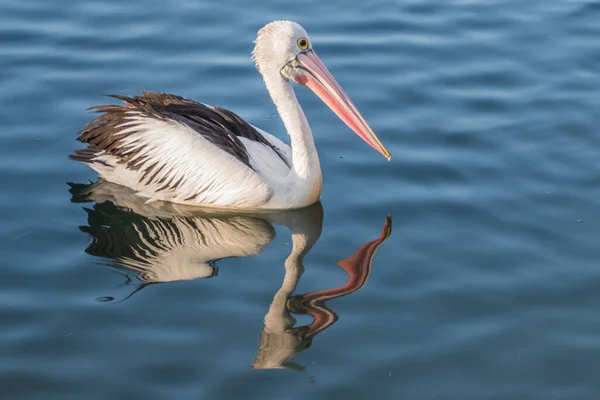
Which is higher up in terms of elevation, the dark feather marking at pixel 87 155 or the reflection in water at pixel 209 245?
the dark feather marking at pixel 87 155

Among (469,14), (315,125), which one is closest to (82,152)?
(315,125)

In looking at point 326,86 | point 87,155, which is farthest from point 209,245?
point 326,86

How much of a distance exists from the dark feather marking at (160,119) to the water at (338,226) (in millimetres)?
281

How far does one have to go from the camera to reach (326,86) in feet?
22.7

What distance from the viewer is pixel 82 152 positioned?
7.07 m

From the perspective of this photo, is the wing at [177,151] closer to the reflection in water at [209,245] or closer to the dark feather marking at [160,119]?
the dark feather marking at [160,119]

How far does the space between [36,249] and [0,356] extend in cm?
116

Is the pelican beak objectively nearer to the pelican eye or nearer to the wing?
the pelican eye

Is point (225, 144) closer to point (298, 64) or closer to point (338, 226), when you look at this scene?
point (298, 64)

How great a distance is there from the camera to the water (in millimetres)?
5234

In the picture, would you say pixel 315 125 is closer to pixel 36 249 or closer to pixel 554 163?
pixel 554 163

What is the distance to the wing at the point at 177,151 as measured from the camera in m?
6.79

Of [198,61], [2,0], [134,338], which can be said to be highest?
[2,0]

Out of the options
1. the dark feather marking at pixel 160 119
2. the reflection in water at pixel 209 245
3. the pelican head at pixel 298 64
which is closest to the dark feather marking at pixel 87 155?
the dark feather marking at pixel 160 119
